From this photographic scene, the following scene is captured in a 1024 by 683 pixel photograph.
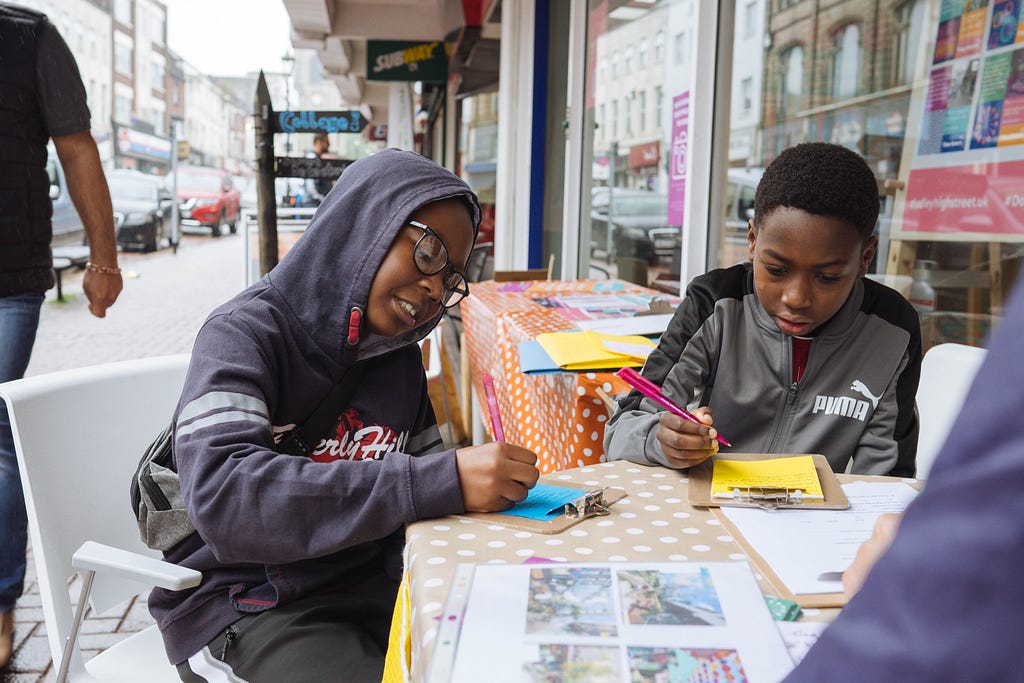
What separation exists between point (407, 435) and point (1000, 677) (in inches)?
53.2

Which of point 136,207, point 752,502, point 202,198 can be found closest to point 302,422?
point 752,502

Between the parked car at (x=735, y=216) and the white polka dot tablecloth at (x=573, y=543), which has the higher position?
the parked car at (x=735, y=216)

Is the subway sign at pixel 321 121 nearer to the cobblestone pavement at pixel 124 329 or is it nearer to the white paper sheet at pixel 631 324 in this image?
the cobblestone pavement at pixel 124 329

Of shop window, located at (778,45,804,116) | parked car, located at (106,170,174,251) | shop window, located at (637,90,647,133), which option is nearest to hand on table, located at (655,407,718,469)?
shop window, located at (637,90,647,133)

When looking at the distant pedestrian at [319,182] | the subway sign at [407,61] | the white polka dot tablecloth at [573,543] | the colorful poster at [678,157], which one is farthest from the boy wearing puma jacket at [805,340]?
the subway sign at [407,61]

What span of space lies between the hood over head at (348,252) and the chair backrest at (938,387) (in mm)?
1309

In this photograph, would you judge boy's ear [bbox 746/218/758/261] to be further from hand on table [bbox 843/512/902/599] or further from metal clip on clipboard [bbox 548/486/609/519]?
hand on table [bbox 843/512/902/599]

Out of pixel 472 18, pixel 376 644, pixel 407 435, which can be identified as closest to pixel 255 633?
pixel 376 644

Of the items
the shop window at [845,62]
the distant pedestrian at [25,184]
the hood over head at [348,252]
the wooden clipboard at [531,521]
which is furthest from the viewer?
the shop window at [845,62]

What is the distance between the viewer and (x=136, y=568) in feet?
4.06

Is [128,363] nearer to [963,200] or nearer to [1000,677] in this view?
[1000,677]

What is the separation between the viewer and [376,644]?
1403 millimetres

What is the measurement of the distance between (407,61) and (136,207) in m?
9.45

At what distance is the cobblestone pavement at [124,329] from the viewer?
272 centimetres
